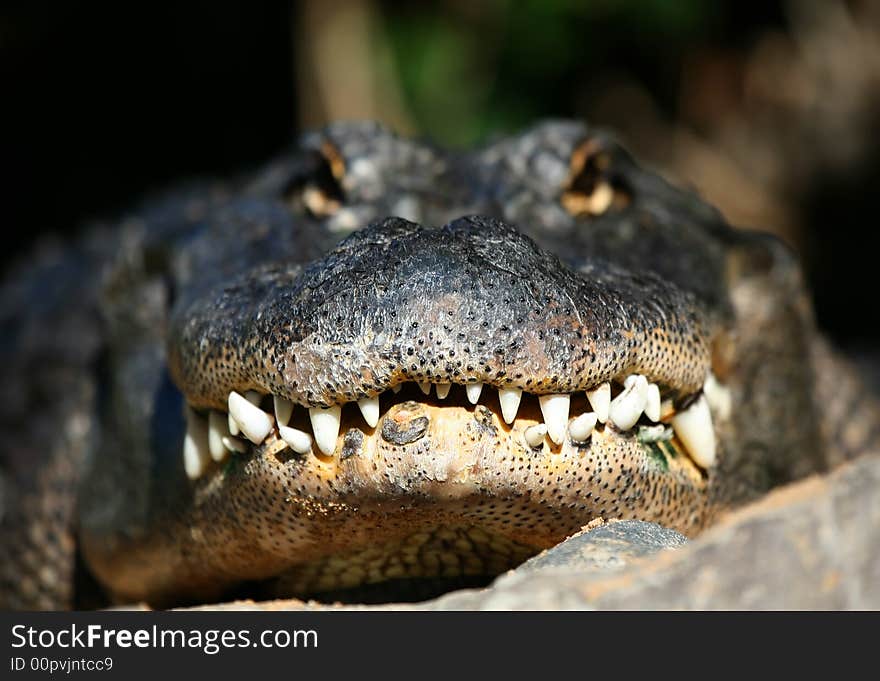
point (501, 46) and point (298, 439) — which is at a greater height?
point (501, 46)

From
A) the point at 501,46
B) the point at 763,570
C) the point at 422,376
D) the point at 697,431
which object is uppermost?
the point at 501,46

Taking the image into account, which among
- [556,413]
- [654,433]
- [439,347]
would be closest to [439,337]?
[439,347]

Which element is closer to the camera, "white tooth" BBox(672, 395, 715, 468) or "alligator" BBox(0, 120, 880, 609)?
"alligator" BBox(0, 120, 880, 609)

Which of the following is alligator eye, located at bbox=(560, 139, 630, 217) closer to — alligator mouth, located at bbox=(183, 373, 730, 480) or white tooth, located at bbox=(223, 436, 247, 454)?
alligator mouth, located at bbox=(183, 373, 730, 480)

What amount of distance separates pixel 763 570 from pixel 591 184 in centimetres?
152

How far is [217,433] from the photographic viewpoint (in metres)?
2.10

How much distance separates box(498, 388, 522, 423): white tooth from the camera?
5.81 feet

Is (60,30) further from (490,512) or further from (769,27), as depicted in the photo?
(490,512)

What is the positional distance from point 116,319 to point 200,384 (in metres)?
1.04

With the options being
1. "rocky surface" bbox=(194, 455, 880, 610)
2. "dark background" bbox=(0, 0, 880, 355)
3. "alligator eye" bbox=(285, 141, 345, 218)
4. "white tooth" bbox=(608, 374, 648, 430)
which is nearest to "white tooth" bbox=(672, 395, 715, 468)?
"white tooth" bbox=(608, 374, 648, 430)

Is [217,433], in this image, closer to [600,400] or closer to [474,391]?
[474,391]

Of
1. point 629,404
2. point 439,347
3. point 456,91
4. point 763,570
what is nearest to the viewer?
point 763,570

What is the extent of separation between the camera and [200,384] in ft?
6.82
